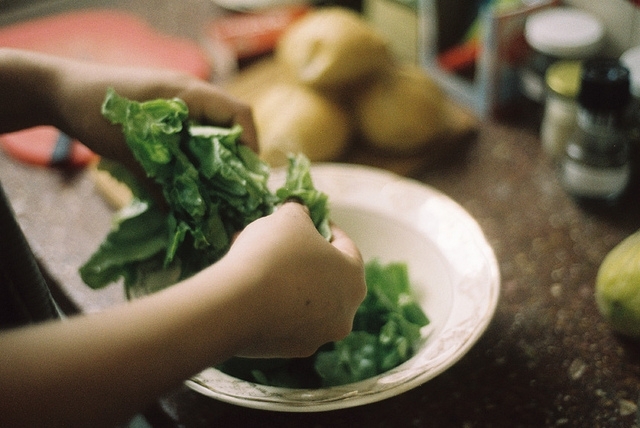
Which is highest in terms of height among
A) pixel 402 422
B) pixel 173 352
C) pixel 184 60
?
pixel 173 352

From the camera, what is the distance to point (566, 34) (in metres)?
0.85

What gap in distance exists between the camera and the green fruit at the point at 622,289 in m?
0.58

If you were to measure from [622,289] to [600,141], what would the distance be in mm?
252

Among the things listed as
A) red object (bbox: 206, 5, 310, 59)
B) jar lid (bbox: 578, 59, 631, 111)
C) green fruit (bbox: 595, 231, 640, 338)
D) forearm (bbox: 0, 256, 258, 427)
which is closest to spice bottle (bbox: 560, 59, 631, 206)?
jar lid (bbox: 578, 59, 631, 111)

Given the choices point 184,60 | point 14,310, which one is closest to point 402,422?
point 14,310

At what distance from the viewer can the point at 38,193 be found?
950mm

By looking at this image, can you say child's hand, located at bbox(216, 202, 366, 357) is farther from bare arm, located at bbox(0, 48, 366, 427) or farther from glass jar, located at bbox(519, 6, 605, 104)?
glass jar, located at bbox(519, 6, 605, 104)

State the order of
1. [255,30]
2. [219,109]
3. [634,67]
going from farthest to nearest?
1. [255,30]
2. [634,67]
3. [219,109]

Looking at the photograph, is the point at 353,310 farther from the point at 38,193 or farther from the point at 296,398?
the point at 38,193

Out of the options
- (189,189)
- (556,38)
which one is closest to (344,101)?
(556,38)

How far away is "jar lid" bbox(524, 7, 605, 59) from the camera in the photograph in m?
0.84

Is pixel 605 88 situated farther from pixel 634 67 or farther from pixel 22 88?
pixel 22 88

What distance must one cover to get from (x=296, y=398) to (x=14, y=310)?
0.81 ft

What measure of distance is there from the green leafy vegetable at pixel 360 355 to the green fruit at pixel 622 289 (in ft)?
0.63
